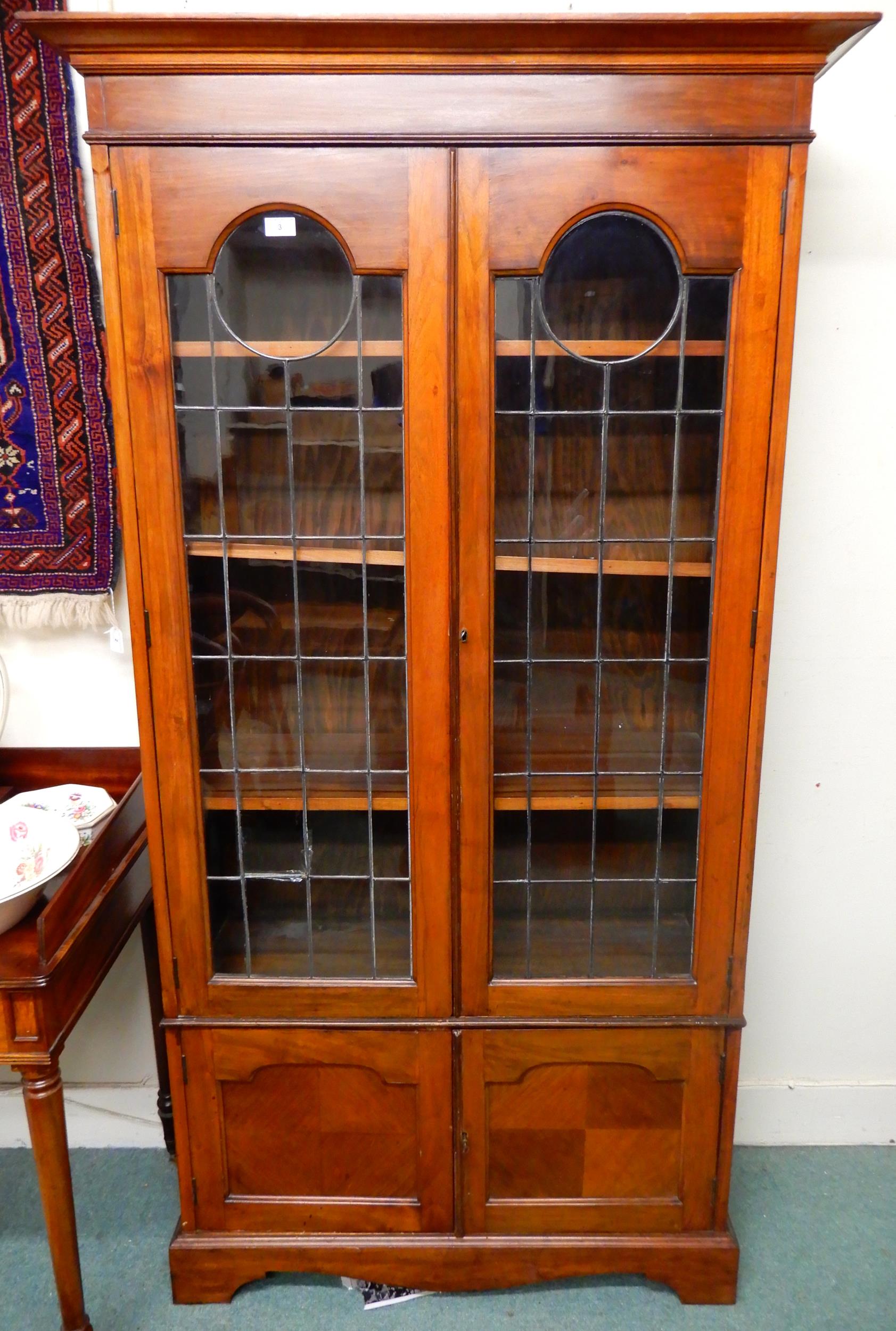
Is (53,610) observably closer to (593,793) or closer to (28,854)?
(28,854)

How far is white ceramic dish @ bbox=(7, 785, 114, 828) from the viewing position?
1572mm

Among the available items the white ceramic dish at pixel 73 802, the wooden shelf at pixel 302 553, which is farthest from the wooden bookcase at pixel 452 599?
the white ceramic dish at pixel 73 802

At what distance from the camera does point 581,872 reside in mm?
1453

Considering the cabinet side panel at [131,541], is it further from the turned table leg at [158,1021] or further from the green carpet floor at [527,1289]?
the green carpet floor at [527,1289]

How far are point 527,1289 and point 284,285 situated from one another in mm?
1735

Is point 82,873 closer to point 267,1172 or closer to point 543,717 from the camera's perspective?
point 267,1172

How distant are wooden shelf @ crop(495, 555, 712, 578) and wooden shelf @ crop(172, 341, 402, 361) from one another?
37cm

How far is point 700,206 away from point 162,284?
744 mm

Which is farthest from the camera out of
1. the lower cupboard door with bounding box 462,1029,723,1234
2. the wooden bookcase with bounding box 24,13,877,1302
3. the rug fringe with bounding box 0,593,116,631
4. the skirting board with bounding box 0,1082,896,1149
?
the skirting board with bounding box 0,1082,896,1149

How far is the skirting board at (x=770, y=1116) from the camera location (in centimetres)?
192

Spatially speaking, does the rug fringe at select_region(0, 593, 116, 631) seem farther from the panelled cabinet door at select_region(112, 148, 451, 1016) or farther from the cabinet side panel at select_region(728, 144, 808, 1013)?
the cabinet side panel at select_region(728, 144, 808, 1013)

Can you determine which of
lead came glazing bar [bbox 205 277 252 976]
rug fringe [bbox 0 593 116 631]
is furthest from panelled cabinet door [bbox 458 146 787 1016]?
rug fringe [bbox 0 593 116 631]

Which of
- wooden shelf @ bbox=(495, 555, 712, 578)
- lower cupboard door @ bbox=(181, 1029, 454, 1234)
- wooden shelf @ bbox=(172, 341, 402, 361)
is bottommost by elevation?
lower cupboard door @ bbox=(181, 1029, 454, 1234)

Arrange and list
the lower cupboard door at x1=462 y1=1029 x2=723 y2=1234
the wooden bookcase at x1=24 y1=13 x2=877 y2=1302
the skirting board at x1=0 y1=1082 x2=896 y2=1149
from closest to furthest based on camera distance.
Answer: the wooden bookcase at x1=24 y1=13 x2=877 y2=1302 → the lower cupboard door at x1=462 y1=1029 x2=723 y2=1234 → the skirting board at x1=0 y1=1082 x2=896 y2=1149
